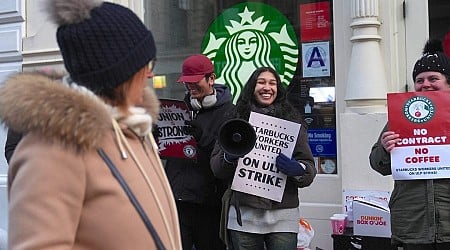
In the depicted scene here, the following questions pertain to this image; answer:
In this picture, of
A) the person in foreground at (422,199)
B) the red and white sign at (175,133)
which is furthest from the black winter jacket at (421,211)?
the red and white sign at (175,133)

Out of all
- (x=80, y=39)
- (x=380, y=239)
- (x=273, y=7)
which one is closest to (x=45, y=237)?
(x=80, y=39)

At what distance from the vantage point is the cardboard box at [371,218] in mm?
4957

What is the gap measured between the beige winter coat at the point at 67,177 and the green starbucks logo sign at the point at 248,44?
15.0 ft

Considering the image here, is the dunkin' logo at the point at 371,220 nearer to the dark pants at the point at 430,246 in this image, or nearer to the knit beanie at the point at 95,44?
the dark pants at the point at 430,246

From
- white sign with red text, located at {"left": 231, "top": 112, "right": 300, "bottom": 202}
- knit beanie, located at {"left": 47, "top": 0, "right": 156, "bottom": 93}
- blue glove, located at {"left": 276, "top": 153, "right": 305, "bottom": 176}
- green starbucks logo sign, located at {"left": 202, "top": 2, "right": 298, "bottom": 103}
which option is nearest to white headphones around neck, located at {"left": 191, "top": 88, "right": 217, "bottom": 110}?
white sign with red text, located at {"left": 231, "top": 112, "right": 300, "bottom": 202}

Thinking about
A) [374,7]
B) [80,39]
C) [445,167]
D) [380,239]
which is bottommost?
[380,239]

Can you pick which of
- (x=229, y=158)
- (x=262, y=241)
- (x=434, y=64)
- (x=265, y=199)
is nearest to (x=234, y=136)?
(x=229, y=158)

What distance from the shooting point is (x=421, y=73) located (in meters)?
3.84

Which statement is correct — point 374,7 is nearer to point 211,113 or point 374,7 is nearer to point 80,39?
point 211,113

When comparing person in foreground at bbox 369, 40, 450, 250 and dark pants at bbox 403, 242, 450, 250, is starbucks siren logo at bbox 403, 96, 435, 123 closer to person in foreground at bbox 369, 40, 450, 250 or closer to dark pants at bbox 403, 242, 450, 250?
person in foreground at bbox 369, 40, 450, 250

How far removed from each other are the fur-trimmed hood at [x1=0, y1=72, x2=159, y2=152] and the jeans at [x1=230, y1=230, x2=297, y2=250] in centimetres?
246

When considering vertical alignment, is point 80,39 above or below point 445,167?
above

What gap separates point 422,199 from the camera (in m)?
3.66

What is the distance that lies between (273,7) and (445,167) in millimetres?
3266
